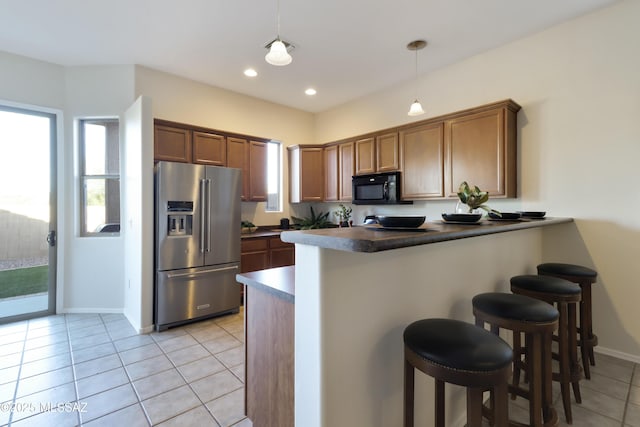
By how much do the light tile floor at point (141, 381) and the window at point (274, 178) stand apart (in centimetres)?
252

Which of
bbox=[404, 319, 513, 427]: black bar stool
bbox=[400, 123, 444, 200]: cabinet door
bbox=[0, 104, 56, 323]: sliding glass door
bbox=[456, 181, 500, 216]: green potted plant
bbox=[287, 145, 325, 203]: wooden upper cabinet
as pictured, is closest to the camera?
bbox=[404, 319, 513, 427]: black bar stool

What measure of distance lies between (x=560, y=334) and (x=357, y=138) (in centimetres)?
343

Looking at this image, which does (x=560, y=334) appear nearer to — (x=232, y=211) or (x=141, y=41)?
(x=232, y=211)

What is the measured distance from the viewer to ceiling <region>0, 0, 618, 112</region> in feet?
8.61

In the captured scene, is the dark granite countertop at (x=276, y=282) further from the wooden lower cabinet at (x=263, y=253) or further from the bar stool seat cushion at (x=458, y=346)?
the wooden lower cabinet at (x=263, y=253)

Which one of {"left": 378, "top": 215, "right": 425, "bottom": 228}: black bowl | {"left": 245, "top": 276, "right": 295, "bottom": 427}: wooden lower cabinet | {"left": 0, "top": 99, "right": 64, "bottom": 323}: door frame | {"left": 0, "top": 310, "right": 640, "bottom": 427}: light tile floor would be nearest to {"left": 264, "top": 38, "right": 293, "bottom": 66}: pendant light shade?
{"left": 378, "top": 215, "right": 425, "bottom": 228}: black bowl

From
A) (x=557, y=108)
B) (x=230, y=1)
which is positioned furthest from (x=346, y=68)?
(x=557, y=108)

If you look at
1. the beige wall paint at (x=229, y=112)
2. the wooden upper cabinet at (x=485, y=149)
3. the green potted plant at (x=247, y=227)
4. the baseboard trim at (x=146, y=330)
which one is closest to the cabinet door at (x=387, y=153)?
the wooden upper cabinet at (x=485, y=149)

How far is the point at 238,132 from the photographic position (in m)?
4.65

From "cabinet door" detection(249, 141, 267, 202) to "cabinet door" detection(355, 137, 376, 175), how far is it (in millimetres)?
1505

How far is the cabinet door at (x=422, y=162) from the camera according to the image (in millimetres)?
3545

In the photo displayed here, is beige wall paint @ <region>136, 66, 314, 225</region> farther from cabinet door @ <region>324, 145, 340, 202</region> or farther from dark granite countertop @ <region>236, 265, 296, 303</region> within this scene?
dark granite countertop @ <region>236, 265, 296, 303</region>

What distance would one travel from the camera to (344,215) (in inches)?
197

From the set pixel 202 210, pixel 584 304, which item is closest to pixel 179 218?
pixel 202 210
